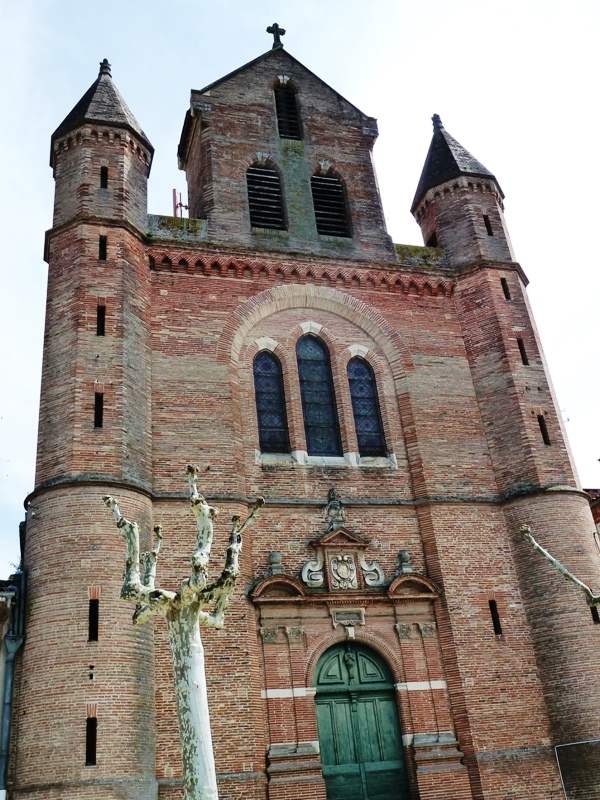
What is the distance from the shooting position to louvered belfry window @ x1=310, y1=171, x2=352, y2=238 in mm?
21344

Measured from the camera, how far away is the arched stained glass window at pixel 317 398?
18.0 m

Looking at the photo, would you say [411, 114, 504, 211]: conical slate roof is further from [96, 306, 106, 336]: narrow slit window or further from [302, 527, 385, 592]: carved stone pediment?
[302, 527, 385, 592]: carved stone pediment

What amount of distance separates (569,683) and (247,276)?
11093mm

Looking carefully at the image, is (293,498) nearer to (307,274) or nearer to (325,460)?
(325,460)

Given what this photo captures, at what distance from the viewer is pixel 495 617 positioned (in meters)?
16.6

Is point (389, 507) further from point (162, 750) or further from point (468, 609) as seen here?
point (162, 750)

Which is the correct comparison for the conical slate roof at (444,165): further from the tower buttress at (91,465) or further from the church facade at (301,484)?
the tower buttress at (91,465)

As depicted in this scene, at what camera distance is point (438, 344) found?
1984 centimetres

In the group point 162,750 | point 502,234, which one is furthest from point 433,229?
point 162,750

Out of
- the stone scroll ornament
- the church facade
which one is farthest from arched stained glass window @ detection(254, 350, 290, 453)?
the stone scroll ornament

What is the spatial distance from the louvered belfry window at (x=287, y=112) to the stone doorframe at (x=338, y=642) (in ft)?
42.0

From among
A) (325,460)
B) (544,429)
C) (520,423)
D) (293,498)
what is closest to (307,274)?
(325,460)

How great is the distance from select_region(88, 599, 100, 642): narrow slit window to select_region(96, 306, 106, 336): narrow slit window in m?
5.57

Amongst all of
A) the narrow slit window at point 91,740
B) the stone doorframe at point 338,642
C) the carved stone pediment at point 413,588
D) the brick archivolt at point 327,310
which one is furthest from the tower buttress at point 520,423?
the narrow slit window at point 91,740
